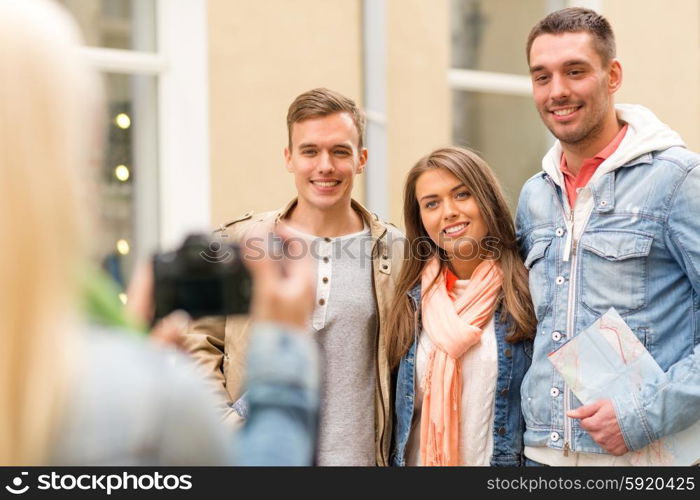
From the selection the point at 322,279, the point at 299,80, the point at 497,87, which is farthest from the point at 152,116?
the point at 497,87

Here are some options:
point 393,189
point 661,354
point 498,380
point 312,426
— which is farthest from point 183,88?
point 312,426

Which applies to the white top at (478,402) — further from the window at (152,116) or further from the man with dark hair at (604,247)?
the window at (152,116)

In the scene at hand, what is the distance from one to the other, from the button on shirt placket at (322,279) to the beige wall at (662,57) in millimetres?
4060

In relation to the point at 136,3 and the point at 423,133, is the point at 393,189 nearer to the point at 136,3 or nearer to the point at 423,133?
the point at 423,133

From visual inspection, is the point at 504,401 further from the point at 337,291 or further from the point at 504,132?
the point at 504,132

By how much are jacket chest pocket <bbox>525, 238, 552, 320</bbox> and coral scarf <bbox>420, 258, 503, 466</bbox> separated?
131 mm

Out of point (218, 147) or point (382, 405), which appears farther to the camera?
point (218, 147)

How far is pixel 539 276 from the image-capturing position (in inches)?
121

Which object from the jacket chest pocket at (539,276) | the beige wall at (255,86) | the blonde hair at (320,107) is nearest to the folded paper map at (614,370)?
the jacket chest pocket at (539,276)

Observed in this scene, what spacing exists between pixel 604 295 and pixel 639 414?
0.36 metres

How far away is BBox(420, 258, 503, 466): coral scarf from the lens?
3045 mm

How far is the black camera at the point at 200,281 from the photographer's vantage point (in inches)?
55.4

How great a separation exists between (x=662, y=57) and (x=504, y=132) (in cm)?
138
